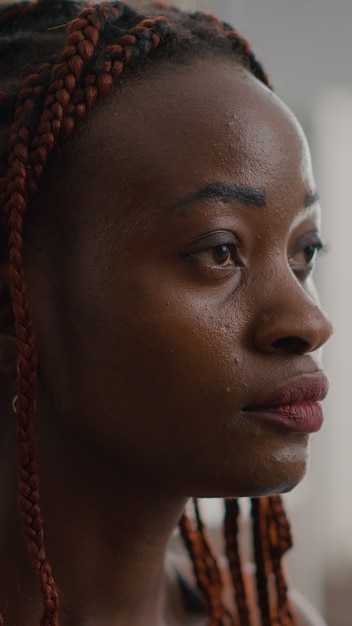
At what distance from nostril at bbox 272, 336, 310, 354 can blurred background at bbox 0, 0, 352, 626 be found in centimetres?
178

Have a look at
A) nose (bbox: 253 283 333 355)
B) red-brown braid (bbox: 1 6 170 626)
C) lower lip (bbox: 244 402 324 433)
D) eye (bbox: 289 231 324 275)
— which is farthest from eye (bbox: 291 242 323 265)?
red-brown braid (bbox: 1 6 170 626)

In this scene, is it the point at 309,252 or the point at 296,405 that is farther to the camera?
the point at 309,252

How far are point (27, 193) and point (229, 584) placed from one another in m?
0.87

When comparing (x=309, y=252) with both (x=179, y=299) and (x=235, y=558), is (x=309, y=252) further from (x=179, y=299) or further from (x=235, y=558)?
(x=235, y=558)

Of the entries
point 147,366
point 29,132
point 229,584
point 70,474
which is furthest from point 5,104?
point 229,584

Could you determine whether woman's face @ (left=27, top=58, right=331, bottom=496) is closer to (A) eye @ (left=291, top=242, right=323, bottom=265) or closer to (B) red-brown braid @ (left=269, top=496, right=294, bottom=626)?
(A) eye @ (left=291, top=242, right=323, bottom=265)

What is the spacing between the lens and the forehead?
1234mm

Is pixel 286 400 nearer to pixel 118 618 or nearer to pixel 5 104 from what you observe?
pixel 118 618

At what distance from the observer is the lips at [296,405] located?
1214 millimetres

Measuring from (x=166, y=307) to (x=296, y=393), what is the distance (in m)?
0.21

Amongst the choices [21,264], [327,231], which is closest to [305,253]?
[21,264]

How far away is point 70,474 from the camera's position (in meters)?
1.32

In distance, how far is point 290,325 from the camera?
121 centimetres

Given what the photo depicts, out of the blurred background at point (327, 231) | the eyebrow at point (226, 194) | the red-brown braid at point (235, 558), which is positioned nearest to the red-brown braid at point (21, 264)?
the eyebrow at point (226, 194)
